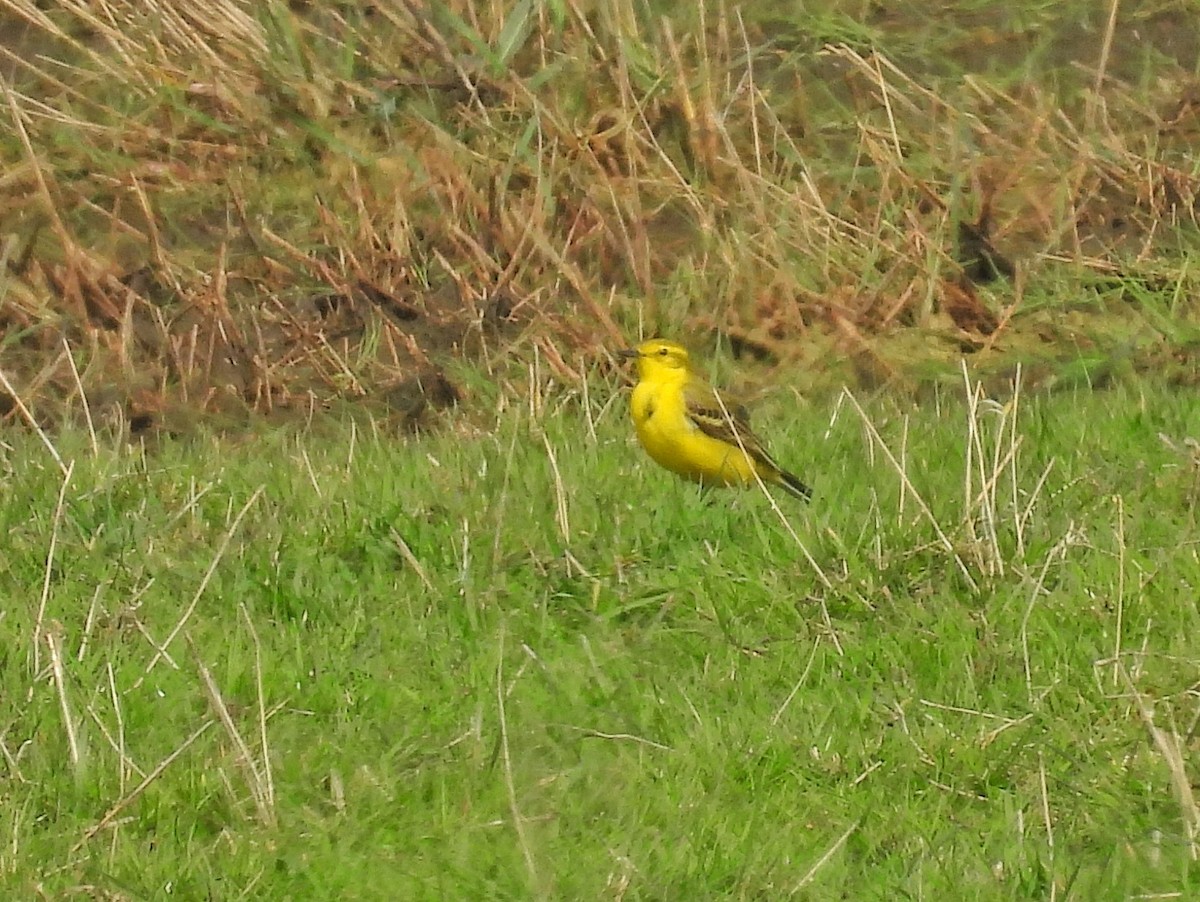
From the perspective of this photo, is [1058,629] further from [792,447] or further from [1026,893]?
[792,447]

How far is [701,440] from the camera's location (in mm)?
6746

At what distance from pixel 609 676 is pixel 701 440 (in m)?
1.64

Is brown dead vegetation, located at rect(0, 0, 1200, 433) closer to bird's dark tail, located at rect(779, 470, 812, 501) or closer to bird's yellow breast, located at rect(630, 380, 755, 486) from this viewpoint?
bird's yellow breast, located at rect(630, 380, 755, 486)

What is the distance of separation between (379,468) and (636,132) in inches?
114

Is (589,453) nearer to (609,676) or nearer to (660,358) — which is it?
(660,358)

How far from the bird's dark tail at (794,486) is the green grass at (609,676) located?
0.26ft

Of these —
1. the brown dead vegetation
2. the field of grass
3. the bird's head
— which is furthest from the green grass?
the brown dead vegetation

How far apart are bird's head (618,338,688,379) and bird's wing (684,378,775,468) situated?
0.77ft

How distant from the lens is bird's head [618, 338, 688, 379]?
7.42 meters

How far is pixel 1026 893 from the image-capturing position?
13.5ft

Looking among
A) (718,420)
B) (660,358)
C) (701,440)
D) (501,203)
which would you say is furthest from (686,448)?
(501,203)

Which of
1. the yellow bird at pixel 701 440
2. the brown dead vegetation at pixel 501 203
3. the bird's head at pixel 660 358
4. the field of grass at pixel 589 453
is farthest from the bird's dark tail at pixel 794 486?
the brown dead vegetation at pixel 501 203

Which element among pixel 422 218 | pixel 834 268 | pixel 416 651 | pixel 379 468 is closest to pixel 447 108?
pixel 422 218

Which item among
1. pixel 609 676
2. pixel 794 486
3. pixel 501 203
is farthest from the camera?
pixel 501 203
